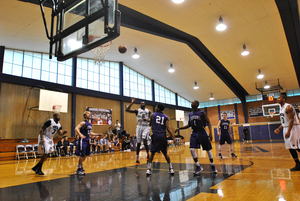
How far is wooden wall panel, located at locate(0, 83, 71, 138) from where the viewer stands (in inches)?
435

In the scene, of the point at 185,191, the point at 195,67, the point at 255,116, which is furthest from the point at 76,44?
the point at 255,116

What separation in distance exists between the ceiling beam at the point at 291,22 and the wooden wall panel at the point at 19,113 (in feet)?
44.8

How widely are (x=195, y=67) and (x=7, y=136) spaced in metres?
13.6

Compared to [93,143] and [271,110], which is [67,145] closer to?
[93,143]

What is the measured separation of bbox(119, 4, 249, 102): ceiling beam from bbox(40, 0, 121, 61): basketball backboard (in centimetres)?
371

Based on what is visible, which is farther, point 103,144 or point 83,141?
point 103,144

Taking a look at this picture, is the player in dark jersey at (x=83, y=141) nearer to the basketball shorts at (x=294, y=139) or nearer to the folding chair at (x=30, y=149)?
the basketball shorts at (x=294, y=139)

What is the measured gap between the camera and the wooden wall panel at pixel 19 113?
11.1 m

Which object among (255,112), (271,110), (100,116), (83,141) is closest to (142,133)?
(83,141)

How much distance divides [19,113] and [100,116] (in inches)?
215

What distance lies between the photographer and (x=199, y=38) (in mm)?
11703

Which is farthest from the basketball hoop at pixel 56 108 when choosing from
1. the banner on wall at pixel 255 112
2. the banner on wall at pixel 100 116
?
the banner on wall at pixel 255 112

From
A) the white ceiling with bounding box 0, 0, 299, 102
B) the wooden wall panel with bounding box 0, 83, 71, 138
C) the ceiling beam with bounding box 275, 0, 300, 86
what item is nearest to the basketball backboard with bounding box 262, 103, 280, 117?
the white ceiling with bounding box 0, 0, 299, 102

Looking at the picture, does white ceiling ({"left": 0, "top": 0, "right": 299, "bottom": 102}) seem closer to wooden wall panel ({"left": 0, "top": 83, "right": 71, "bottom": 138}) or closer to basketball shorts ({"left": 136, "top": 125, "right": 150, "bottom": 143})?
wooden wall panel ({"left": 0, "top": 83, "right": 71, "bottom": 138})
